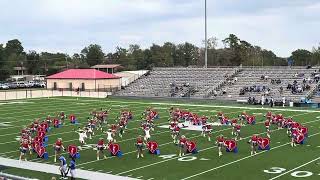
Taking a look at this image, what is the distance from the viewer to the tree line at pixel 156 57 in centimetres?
9125

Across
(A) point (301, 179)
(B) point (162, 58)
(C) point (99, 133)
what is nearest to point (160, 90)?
(C) point (99, 133)

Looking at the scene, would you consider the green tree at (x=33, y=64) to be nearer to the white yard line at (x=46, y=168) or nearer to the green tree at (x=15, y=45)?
the green tree at (x=15, y=45)

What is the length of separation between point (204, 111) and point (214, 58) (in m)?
61.8

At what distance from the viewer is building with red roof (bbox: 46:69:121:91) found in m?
60.9

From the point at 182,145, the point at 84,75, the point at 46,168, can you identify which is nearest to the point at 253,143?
the point at 182,145

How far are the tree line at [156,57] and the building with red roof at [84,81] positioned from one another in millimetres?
24228

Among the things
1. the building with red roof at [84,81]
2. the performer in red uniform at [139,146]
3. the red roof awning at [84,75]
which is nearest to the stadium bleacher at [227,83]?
the building with red roof at [84,81]

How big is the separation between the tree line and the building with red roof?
2423 centimetres

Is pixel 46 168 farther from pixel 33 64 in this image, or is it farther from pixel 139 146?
pixel 33 64

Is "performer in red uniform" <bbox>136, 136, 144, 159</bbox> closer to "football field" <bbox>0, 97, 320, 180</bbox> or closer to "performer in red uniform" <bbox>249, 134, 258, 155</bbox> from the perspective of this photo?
"football field" <bbox>0, 97, 320, 180</bbox>

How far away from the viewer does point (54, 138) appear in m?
24.8

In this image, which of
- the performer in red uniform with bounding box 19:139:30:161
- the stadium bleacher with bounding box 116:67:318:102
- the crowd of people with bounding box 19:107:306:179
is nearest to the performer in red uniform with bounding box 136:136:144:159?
the crowd of people with bounding box 19:107:306:179

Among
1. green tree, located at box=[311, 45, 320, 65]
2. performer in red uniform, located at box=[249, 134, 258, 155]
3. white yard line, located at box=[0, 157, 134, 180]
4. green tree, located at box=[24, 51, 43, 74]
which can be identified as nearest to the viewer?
white yard line, located at box=[0, 157, 134, 180]

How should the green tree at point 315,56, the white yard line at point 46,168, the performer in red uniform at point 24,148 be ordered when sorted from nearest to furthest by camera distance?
the white yard line at point 46,168 → the performer in red uniform at point 24,148 → the green tree at point 315,56
